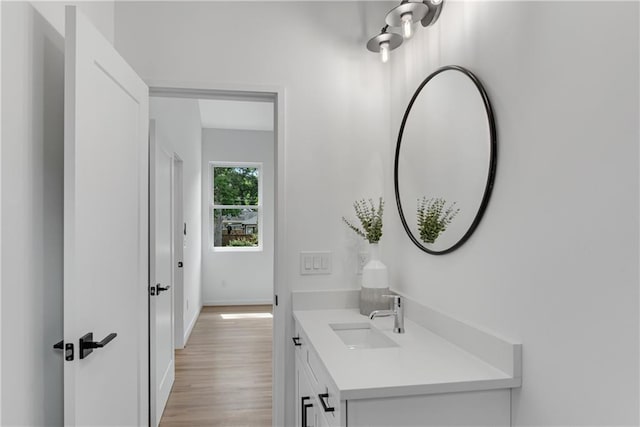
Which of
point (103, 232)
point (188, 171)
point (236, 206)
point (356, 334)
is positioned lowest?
point (356, 334)

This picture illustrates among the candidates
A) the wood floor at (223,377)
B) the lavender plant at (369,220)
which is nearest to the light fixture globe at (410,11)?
the lavender plant at (369,220)

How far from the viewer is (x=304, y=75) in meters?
2.22

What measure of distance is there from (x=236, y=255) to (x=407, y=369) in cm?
519

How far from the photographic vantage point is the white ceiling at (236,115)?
5438mm

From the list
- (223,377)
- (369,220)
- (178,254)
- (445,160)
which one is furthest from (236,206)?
(445,160)

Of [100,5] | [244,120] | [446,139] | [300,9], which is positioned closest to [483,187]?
[446,139]

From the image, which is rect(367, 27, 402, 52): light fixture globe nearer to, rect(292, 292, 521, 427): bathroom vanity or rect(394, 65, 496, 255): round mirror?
rect(394, 65, 496, 255): round mirror

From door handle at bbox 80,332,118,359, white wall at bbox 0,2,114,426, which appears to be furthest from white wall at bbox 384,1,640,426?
white wall at bbox 0,2,114,426

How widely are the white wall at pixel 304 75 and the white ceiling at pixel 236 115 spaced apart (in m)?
3.06

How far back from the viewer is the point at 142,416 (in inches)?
77.8

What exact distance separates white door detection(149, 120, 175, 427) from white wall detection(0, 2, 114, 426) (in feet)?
3.42

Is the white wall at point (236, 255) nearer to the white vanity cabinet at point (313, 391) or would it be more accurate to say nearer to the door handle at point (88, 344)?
the white vanity cabinet at point (313, 391)

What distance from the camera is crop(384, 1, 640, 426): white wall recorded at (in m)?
0.94

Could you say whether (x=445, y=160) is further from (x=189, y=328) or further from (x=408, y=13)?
(x=189, y=328)
